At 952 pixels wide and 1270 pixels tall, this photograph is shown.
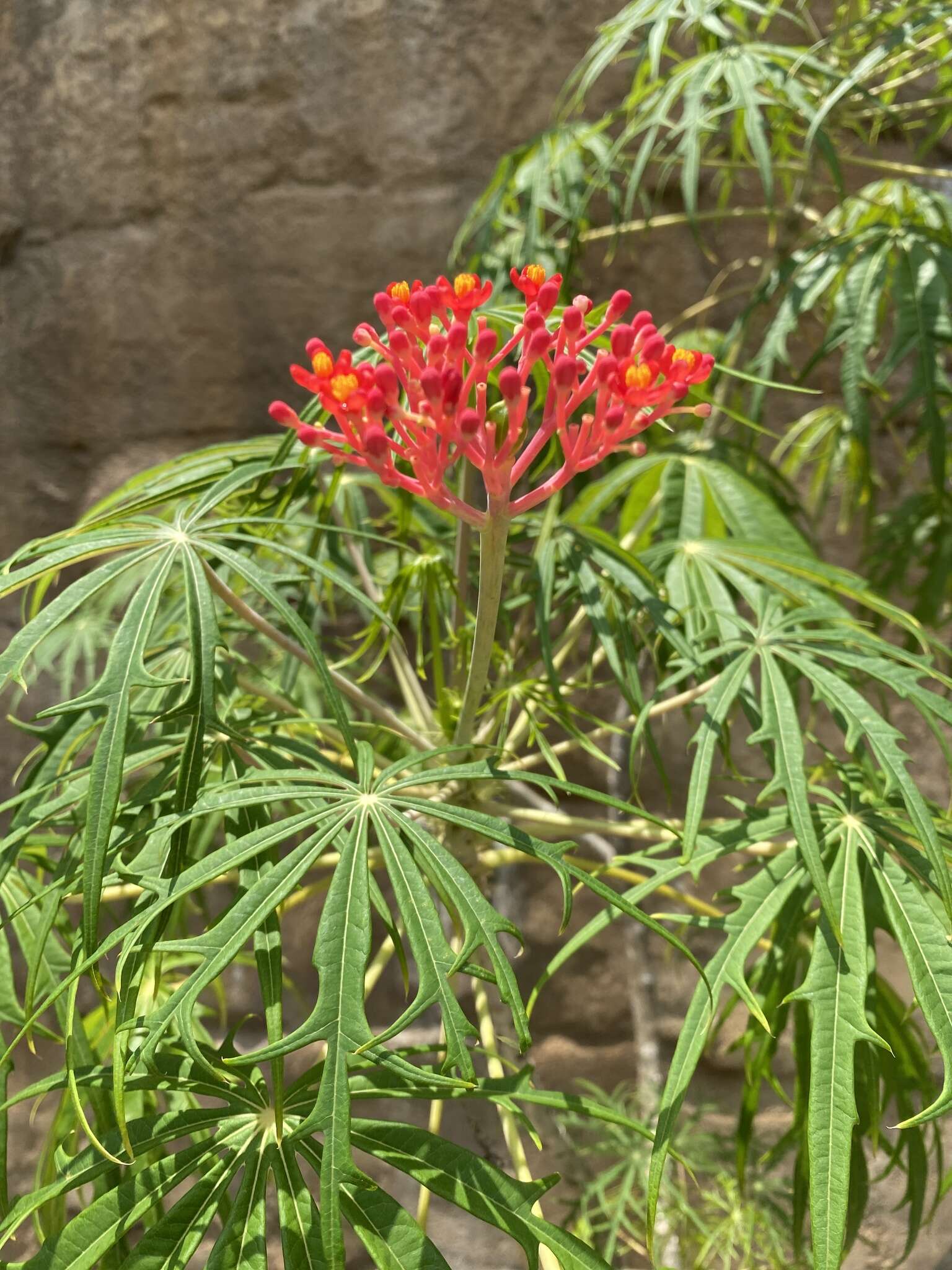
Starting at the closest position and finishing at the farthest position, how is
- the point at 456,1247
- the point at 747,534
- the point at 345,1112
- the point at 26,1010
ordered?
the point at 345,1112 → the point at 26,1010 → the point at 747,534 → the point at 456,1247

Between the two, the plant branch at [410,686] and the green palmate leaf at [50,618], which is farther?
the plant branch at [410,686]

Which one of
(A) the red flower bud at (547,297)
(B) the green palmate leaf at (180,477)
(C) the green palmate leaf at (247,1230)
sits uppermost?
(A) the red flower bud at (547,297)

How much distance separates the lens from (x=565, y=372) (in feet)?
1.88

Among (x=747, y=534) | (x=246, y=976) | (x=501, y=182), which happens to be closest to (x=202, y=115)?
(x=501, y=182)

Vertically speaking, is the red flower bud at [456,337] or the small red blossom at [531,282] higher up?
the small red blossom at [531,282]

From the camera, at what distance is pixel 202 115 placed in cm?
177

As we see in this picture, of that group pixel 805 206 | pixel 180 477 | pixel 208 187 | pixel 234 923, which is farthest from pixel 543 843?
pixel 208 187

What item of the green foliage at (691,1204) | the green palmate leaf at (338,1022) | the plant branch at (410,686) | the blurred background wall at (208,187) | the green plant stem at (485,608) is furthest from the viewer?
the blurred background wall at (208,187)

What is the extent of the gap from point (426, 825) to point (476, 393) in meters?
0.45

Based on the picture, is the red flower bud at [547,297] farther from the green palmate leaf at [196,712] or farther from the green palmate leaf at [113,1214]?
the green palmate leaf at [113,1214]

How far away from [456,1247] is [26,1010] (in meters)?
1.34

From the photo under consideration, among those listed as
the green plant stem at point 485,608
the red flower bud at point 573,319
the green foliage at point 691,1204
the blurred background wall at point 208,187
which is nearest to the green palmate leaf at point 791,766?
the green plant stem at point 485,608

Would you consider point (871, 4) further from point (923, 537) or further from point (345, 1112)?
point (345, 1112)

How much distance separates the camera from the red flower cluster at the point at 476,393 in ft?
1.82
